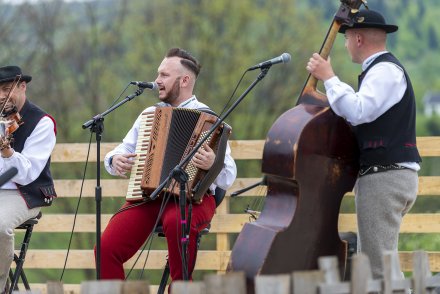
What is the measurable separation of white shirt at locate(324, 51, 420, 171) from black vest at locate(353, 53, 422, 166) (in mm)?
40

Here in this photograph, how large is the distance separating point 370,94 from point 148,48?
14.8 metres

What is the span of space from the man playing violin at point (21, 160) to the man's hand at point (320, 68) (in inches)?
68.6

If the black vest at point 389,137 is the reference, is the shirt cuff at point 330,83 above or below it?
above

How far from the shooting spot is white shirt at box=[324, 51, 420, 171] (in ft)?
14.3

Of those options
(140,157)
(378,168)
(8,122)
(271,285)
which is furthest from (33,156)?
(271,285)

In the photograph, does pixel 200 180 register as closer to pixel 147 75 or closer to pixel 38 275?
pixel 38 275

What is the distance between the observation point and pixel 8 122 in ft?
17.2

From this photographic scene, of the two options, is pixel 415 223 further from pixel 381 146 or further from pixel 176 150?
pixel 381 146

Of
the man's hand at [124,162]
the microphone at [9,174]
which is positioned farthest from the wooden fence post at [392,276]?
the man's hand at [124,162]

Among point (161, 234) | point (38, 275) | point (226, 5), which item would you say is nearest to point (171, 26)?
point (226, 5)

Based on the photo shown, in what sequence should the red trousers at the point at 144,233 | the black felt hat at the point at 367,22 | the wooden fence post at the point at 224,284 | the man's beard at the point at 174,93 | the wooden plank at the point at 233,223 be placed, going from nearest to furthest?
the wooden fence post at the point at 224,284, the black felt hat at the point at 367,22, the red trousers at the point at 144,233, the man's beard at the point at 174,93, the wooden plank at the point at 233,223

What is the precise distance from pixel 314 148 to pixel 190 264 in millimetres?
1153

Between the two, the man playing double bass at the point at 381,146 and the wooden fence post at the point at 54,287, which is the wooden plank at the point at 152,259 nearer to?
the man playing double bass at the point at 381,146

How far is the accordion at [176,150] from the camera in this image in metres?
5.08
